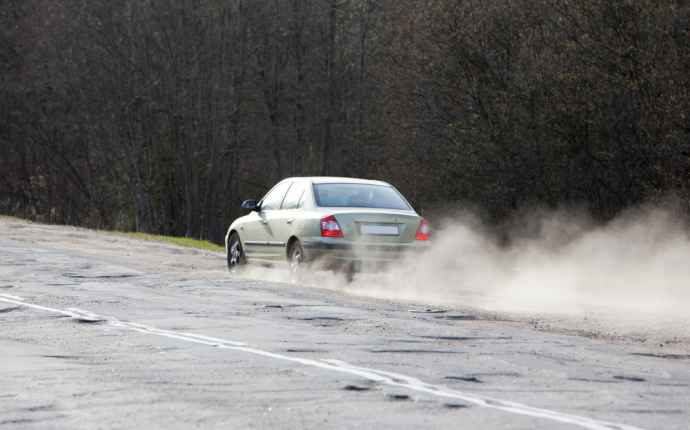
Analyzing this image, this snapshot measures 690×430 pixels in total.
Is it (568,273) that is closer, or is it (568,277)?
(568,277)

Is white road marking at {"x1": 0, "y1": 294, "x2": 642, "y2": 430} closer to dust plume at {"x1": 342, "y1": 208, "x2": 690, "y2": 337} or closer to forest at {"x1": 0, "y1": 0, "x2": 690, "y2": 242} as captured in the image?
dust plume at {"x1": 342, "y1": 208, "x2": 690, "y2": 337}

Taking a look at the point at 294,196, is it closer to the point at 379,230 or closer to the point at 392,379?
the point at 379,230

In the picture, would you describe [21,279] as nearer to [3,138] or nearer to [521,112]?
[521,112]

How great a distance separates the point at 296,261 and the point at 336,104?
131ft

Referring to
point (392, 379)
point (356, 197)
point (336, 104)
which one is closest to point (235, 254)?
point (356, 197)

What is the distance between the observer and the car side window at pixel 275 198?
19.8 metres

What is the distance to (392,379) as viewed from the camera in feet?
28.8

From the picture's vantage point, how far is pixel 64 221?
1905 inches

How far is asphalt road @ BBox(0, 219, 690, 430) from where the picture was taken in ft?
24.1

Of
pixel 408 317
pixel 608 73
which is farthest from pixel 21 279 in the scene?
pixel 608 73

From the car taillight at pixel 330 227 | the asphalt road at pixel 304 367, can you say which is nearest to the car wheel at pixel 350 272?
the car taillight at pixel 330 227

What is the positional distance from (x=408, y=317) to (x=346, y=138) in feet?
143

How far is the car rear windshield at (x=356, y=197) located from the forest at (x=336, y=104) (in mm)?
10228

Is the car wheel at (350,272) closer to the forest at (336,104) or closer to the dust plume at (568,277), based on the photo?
the dust plume at (568,277)
